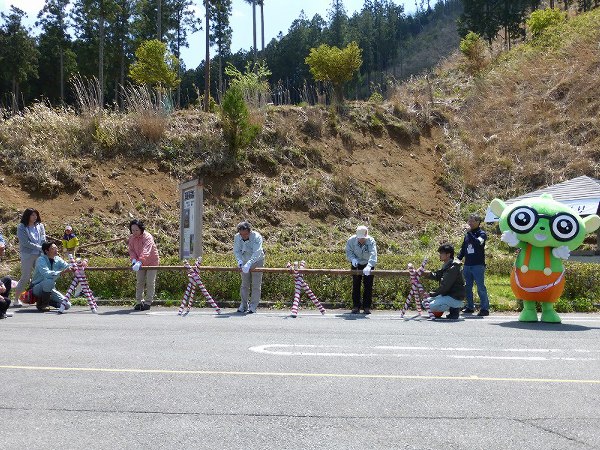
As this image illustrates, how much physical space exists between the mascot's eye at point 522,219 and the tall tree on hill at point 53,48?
44.5 meters

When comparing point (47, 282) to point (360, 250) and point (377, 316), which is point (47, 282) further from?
point (377, 316)

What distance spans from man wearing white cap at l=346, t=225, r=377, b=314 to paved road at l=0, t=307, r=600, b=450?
2660mm

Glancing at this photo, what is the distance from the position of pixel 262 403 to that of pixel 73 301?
951 centimetres

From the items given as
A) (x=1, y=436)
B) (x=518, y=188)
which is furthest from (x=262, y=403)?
(x=518, y=188)

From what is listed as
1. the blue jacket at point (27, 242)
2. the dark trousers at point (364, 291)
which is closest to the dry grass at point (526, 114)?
the dark trousers at point (364, 291)

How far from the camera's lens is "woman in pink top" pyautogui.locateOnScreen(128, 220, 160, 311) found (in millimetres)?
13500

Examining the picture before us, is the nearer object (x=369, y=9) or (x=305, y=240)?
(x=305, y=240)

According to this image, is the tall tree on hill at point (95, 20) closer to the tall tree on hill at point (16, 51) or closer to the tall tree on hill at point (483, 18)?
the tall tree on hill at point (16, 51)

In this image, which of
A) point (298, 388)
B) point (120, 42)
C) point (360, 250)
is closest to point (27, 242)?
point (360, 250)

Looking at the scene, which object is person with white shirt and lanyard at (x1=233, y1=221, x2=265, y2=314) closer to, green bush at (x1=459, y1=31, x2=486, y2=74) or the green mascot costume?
the green mascot costume

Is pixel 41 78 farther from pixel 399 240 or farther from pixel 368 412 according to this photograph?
pixel 368 412

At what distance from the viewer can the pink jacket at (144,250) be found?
13.7 metres

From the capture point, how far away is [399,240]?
85.1ft

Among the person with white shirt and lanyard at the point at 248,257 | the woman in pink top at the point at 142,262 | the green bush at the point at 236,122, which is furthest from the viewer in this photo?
the green bush at the point at 236,122
